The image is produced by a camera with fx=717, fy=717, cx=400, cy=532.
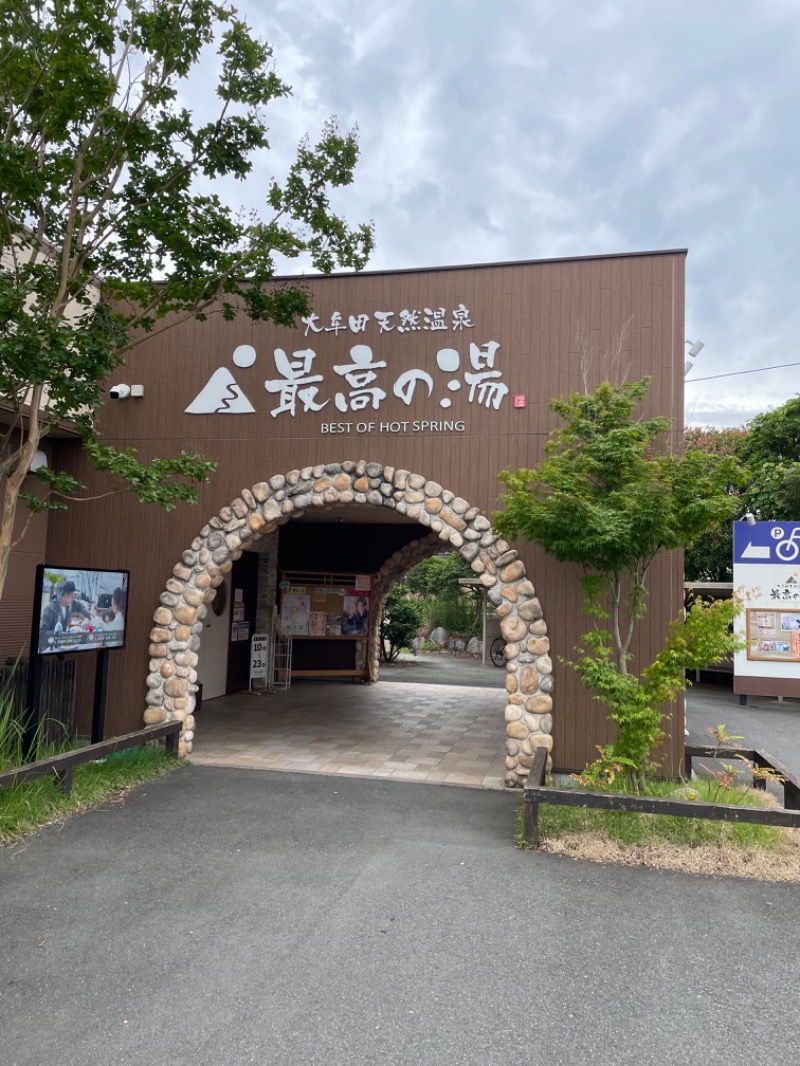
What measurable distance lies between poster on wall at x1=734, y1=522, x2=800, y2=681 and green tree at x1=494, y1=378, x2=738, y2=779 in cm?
599

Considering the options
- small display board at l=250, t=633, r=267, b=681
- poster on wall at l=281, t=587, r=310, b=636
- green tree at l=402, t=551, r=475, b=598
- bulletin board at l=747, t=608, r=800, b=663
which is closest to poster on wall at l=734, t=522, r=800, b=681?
bulletin board at l=747, t=608, r=800, b=663

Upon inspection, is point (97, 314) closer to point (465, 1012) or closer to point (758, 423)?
point (465, 1012)

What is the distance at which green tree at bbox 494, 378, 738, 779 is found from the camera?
4789 millimetres

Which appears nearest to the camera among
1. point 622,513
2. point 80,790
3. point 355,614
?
point 622,513

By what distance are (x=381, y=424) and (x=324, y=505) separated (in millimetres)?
915

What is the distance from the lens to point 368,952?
3.09 metres

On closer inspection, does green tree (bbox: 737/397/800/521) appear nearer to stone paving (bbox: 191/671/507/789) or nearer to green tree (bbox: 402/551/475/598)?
stone paving (bbox: 191/671/507/789)

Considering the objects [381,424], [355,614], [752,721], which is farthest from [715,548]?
[381,424]

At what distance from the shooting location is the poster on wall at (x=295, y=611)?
480 inches

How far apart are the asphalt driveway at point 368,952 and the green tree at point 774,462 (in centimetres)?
1022

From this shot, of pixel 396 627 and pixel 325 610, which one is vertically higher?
pixel 325 610

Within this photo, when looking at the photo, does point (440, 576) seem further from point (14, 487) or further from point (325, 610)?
point (14, 487)

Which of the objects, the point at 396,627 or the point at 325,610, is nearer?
the point at 325,610

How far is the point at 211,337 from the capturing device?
7.15m
